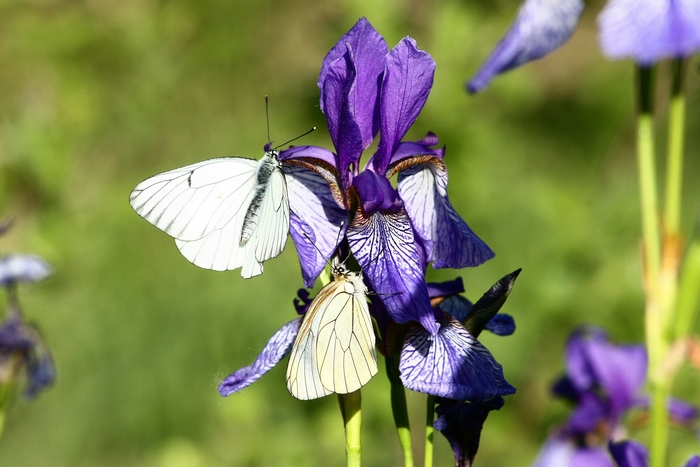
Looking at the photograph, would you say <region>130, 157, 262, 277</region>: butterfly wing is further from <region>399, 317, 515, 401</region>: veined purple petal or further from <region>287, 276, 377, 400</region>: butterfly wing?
<region>399, 317, 515, 401</region>: veined purple petal

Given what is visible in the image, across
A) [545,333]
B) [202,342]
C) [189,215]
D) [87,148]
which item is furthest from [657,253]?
[87,148]

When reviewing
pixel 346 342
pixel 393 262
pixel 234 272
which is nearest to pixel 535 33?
pixel 393 262

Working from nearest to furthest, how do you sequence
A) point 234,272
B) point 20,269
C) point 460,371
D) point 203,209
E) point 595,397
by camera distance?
point 460,371
point 203,209
point 20,269
point 595,397
point 234,272

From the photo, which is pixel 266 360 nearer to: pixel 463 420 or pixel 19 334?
pixel 463 420

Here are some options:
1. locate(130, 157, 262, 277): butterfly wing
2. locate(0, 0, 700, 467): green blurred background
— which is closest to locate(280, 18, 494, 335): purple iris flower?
locate(130, 157, 262, 277): butterfly wing

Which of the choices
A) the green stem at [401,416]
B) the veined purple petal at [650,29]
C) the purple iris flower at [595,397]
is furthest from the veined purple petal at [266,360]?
the purple iris flower at [595,397]

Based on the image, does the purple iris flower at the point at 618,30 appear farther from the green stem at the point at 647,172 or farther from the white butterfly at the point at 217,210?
the white butterfly at the point at 217,210
